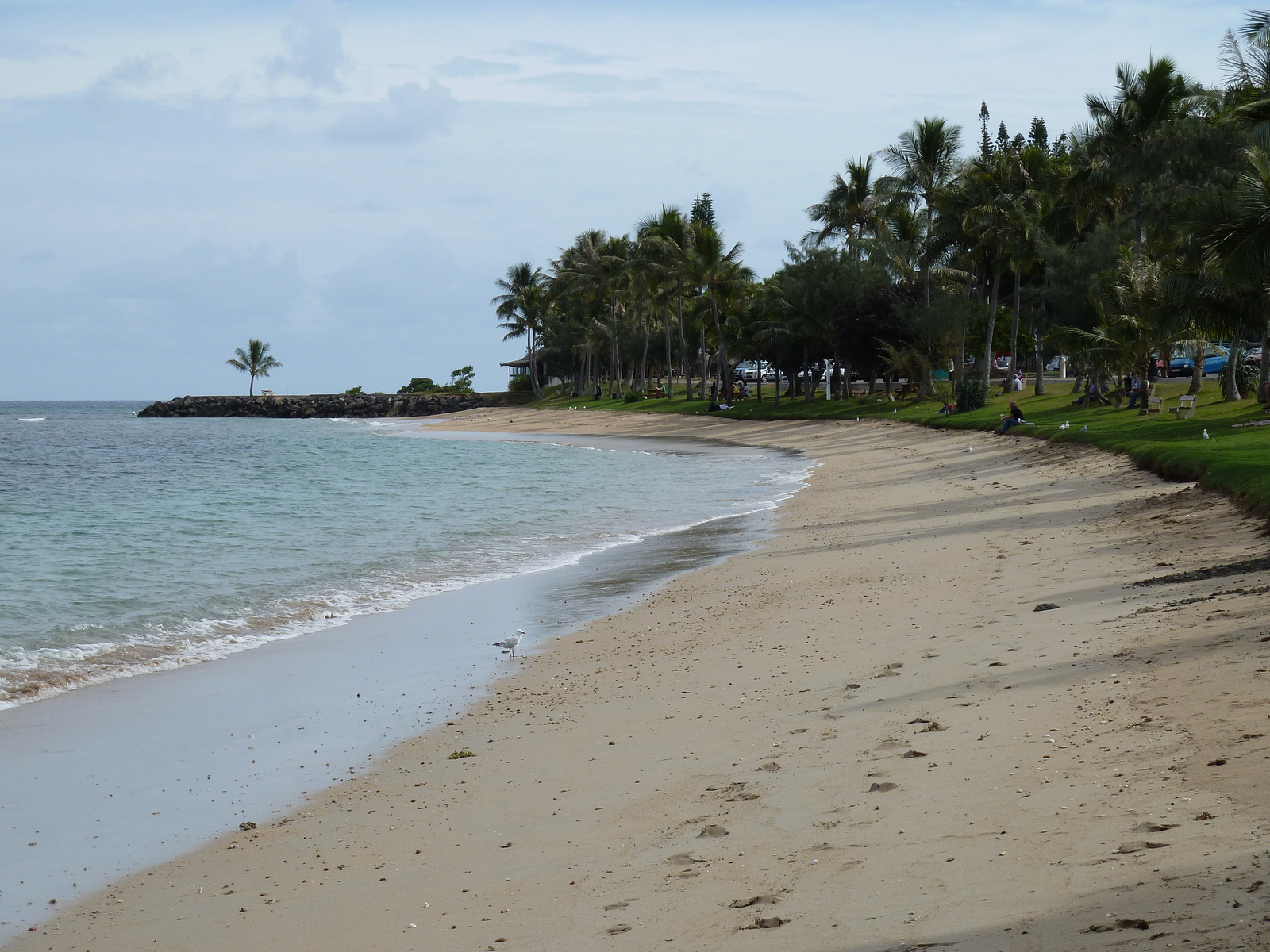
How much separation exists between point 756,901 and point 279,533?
17189 millimetres

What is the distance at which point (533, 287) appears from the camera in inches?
3600

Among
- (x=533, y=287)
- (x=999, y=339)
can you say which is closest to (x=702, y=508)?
(x=999, y=339)

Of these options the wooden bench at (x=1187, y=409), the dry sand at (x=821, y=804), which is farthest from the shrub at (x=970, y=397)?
the dry sand at (x=821, y=804)

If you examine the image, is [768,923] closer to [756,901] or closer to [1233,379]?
[756,901]

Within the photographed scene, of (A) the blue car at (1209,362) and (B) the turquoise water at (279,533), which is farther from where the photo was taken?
(A) the blue car at (1209,362)

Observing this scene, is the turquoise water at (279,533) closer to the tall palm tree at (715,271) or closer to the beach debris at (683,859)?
the beach debris at (683,859)

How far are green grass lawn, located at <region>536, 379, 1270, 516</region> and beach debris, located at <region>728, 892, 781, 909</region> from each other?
30.6ft

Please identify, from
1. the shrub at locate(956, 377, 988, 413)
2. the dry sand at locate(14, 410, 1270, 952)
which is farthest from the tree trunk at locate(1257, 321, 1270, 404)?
the dry sand at locate(14, 410, 1270, 952)

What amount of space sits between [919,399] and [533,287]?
47.8m

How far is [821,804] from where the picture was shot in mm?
5152

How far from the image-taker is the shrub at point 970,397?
138ft

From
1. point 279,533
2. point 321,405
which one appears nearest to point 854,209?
point 279,533

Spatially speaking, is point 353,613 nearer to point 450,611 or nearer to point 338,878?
point 450,611

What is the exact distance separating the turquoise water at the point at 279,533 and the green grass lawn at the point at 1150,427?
275 inches
